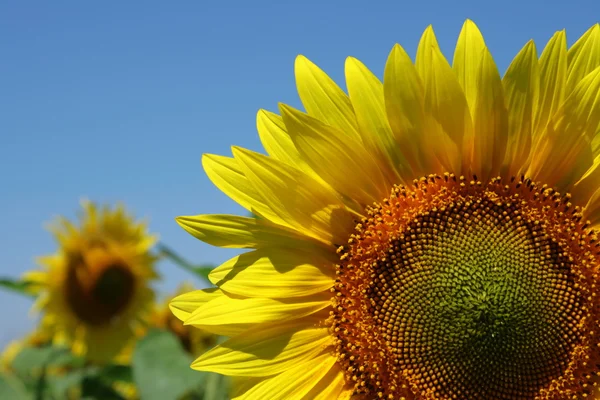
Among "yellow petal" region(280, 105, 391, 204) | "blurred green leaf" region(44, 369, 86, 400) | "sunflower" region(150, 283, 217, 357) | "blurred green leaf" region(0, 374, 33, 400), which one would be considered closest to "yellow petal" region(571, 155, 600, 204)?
"yellow petal" region(280, 105, 391, 204)

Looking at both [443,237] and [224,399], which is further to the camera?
[224,399]

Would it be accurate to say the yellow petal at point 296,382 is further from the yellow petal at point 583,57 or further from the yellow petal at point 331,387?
the yellow petal at point 583,57

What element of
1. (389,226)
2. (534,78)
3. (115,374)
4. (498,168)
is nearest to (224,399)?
(115,374)

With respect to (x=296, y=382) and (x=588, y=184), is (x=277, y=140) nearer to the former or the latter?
(x=296, y=382)

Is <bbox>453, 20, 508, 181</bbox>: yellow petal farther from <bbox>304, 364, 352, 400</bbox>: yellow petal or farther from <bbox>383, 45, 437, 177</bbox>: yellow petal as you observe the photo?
<bbox>304, 364, 352, 400</bbox>: yellow petal

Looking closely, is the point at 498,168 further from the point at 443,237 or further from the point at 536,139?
the point at 443,237
